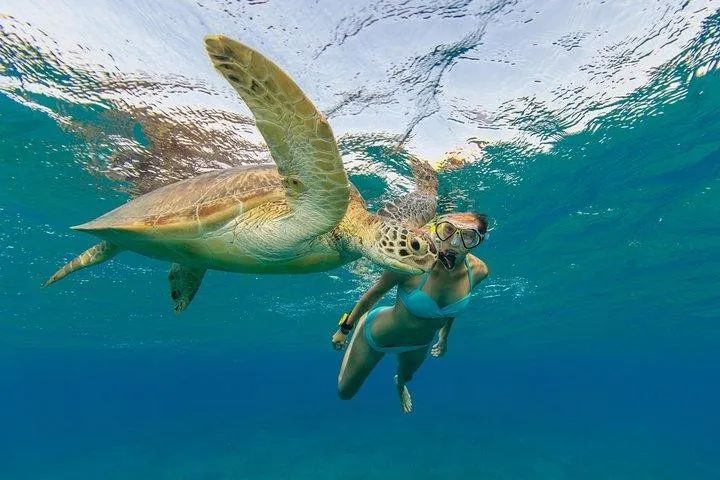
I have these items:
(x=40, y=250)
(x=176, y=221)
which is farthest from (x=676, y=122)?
(x=40, y=250)

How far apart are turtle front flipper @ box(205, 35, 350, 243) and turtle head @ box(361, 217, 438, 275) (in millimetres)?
393

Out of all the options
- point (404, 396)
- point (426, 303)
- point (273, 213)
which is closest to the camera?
point (273, 213)

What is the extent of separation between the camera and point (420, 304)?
472cm

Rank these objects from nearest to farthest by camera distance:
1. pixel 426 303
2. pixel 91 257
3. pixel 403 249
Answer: pixel 403 249 < pixel 426 303 < pixel 91 257

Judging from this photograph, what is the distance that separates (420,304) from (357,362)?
161 cm

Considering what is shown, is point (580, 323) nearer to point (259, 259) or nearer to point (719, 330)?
point (719, 330)

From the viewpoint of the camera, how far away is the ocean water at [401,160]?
5.82 metres

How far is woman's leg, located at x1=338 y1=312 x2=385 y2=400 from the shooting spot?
5636mm

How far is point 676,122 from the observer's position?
8.64m

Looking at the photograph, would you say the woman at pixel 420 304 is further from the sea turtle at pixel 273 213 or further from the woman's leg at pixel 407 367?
the sea turtle at pixel 273 213

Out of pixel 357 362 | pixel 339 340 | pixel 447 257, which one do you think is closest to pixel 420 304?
pixel 447 257

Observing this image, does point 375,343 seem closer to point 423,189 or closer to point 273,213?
point 273,213

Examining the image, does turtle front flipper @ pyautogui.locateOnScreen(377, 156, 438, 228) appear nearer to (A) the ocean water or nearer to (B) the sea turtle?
(A) the ocean water

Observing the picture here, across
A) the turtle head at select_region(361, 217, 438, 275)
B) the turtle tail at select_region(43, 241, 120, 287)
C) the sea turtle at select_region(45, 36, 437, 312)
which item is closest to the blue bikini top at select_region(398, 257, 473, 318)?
the sea turtle at select_region(45, 36, 437, 312)
